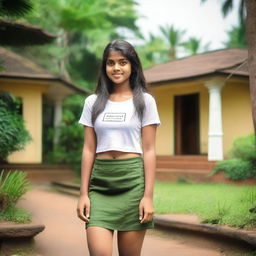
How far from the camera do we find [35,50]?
26.4 metres

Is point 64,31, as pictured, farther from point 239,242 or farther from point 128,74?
point 128,74

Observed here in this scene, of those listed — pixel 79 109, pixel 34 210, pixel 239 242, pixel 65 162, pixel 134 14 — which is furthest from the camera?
pixel 134 14

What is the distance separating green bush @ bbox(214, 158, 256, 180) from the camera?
12.4 metres

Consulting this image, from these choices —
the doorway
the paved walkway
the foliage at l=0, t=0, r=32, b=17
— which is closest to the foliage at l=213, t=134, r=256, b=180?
the doorway

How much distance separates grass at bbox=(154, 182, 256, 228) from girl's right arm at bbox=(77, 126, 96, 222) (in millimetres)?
2965

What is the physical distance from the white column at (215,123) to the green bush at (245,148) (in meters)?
0.55

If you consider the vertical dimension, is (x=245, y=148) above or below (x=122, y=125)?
above

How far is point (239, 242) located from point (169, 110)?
38.4ft

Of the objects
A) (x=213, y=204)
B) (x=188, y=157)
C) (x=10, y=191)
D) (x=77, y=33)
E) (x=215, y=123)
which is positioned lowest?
(x=213, y=204)

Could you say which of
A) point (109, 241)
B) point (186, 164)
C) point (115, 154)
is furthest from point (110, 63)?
point (186, 164)

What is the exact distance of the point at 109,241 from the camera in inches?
122

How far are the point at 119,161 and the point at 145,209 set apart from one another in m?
0.33

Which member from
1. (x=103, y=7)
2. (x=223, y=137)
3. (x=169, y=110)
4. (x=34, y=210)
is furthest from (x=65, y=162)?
Result: (x=103, y=7)

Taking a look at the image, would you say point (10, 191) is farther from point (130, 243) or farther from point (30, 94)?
point (30, 94)
